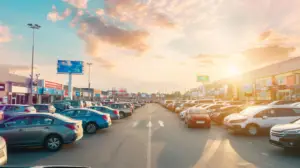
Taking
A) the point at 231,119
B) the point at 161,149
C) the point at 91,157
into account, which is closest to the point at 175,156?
the point at 161,149

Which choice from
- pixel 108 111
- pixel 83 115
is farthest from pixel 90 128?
pixel 108 111

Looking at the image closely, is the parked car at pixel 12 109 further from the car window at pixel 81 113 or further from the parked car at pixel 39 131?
the parked car at pixel 39 131

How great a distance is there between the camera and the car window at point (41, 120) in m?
10.6

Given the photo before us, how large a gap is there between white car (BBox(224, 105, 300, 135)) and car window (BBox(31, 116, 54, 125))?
33.0ft

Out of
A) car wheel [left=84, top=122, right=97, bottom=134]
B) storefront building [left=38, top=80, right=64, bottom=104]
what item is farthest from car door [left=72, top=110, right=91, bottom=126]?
storefront building [left=38, top=80, right=64, bottom=104]

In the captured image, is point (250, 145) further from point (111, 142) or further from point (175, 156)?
point (111, 142)

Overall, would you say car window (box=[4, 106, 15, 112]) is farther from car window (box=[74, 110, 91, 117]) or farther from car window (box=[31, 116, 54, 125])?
car window (box=[31, 116, 54, 125])

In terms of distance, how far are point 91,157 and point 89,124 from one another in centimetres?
724

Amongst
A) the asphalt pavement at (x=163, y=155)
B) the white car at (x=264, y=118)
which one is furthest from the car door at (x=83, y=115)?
the white car at (x=264, y=118)

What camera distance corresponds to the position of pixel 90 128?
16.2m

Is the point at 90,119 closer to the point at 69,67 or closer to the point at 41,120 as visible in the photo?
the point at 41,120

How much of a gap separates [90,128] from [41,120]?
572 cm

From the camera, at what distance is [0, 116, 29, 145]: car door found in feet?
33.4

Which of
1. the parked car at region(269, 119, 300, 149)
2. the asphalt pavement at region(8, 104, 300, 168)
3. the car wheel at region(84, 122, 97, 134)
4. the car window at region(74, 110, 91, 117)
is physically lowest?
the asphalt pavement at region(8, 104, 300, 168)
